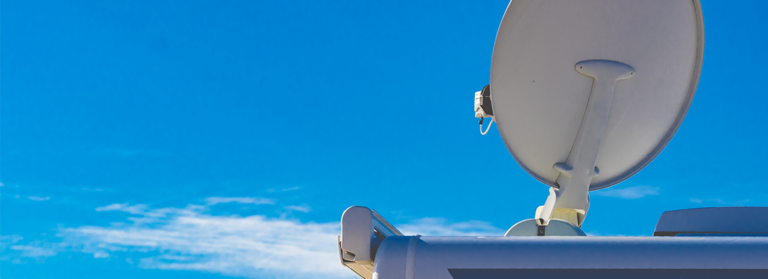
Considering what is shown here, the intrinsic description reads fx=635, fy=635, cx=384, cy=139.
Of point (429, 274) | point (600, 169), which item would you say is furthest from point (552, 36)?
point (429, 274)

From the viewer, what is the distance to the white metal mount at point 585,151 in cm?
547

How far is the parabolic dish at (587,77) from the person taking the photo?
5.39 metres

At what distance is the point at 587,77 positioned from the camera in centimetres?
554

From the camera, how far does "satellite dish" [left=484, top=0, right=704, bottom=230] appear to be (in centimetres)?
540

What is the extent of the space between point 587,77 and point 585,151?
668mm

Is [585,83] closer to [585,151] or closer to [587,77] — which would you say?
[587,77]

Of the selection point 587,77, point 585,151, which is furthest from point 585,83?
point 585,151

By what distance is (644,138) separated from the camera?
618cm

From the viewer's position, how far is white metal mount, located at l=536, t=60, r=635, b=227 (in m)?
5.47

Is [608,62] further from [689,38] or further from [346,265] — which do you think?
[346,265]

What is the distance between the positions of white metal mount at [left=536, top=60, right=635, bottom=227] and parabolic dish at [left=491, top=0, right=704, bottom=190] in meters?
0.07

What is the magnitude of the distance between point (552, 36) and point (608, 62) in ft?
1.77

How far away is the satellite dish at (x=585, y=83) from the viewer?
5.40 metres

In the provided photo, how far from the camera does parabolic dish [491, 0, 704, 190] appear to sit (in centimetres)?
539
